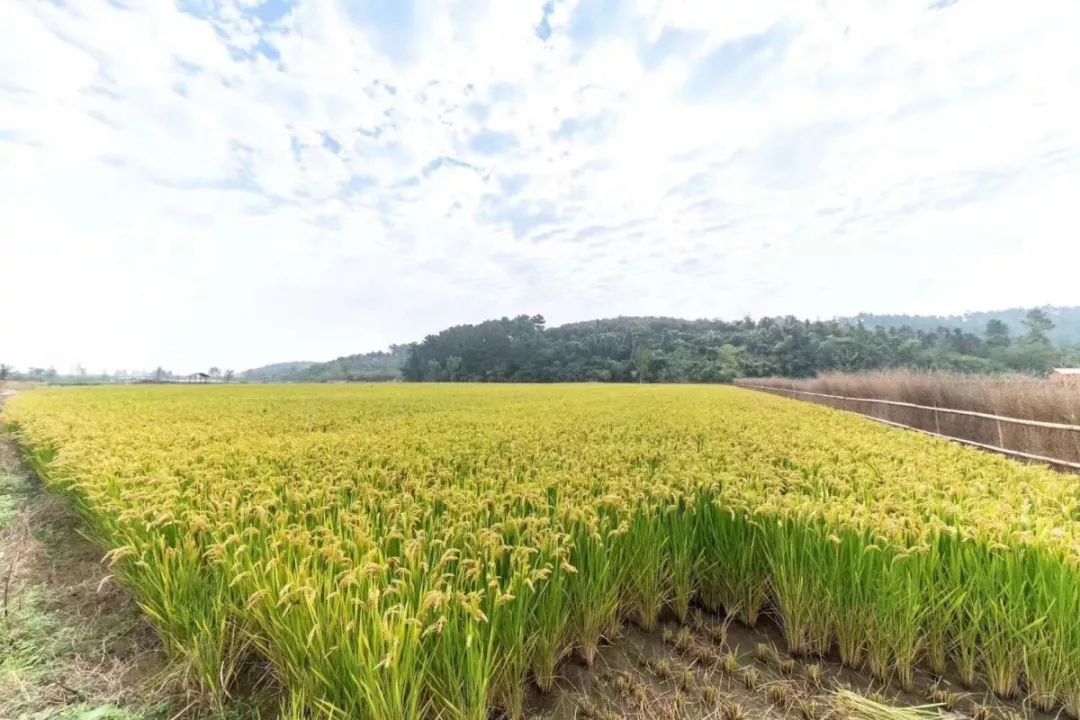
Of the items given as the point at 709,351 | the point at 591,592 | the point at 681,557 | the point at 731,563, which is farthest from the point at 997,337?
the point at 591,592

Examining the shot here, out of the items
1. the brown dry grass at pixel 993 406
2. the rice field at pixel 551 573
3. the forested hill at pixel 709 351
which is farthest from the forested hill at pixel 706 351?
the rice field at pixel 551 573

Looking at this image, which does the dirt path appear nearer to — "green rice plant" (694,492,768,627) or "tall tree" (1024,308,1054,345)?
"green rice plant" (694,492,768,627)

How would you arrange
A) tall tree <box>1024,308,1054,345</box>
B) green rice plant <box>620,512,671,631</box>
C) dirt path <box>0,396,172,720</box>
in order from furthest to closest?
tall tree <box>1024,308,1054,345</box> < green rice plant <box>620,512,671,631</box> < dirt path <box>0,396,172,720</box>

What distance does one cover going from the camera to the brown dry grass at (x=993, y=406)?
354 inches

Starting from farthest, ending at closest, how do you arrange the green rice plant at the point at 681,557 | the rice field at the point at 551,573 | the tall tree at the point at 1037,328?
the tall tree at the point at 1037,328
the green rice plant at the point at 681,557
the rice field at the point at 551,573

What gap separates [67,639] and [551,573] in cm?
373

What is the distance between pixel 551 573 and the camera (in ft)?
9.97

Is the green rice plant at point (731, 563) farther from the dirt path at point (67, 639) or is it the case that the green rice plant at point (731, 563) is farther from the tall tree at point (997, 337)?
the tall tree at point (997, 337)

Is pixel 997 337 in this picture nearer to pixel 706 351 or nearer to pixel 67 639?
pixel 706 351

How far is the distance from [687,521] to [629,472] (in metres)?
1.39

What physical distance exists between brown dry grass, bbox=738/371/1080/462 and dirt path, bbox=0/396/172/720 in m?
12.8

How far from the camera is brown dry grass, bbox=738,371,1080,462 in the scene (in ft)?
29.5

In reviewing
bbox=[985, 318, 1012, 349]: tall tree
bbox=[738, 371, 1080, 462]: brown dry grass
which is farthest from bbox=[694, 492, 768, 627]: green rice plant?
bbox=[985, 318, 1012, 349]: tall tree

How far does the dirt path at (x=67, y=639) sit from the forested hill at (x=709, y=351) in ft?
307
